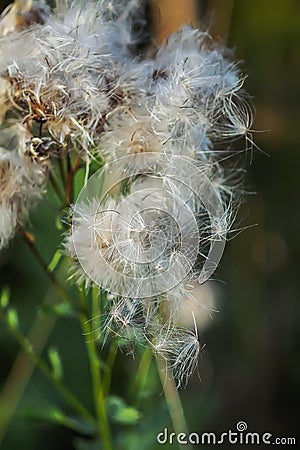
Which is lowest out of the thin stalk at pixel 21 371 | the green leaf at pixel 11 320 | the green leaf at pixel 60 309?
the thin stalk at pixel 21 371

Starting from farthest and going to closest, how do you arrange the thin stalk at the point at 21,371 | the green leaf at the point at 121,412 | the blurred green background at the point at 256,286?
1. the blurred green background at the point at 256,286
2. the thin stalk at the point at 21,371
3. the green leaf at the point at 121,412

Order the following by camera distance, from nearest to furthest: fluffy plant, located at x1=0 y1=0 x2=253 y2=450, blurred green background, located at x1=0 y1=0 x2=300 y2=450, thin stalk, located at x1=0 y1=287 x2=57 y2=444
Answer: fluffy plant, located at x1=0 y1=0 x2=253 y2=450, thin stalk, located at x1=0 y1=287 x2=57 y2=444, blurred green background, located at x1=0 y1=0 x2=300 y2=450

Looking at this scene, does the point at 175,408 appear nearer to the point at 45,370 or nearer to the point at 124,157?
the point at 45,370

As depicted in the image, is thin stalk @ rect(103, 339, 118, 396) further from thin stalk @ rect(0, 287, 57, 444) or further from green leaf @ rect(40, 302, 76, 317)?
thin stalk @ rect(0, 287, 57, 444)

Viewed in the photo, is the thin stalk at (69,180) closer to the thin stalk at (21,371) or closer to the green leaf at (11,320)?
the green leaf at (11,320)

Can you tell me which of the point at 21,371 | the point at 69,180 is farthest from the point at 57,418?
A: the point at 21,371

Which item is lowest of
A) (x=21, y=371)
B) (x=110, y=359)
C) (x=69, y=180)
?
(x=21, y=371)

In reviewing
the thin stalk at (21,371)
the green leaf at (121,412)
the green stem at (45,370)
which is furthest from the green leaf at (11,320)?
the thin stalk at (21,371)

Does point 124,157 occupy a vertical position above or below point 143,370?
above

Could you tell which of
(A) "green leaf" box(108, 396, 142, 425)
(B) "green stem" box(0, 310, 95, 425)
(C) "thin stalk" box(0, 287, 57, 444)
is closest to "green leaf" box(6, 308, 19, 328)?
(B) "green stem" box(0, 310, 95, 425)
